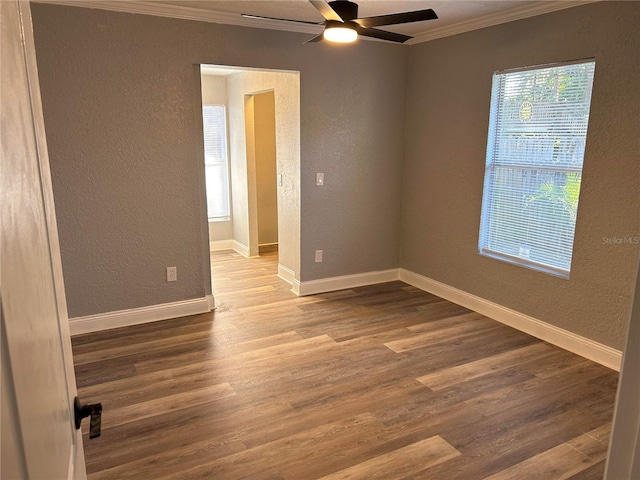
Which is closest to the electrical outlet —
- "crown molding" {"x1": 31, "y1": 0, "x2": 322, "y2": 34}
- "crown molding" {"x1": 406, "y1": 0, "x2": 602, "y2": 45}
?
"crown molding" {"x1": 31, "y1": 0, "x2": 322, "y2": 34}

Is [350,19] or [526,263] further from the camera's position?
[526,263]

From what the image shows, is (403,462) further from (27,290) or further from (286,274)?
(286,274)

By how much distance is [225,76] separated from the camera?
19.9ft

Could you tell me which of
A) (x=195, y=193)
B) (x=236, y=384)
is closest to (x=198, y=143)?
(x=195, y=193)

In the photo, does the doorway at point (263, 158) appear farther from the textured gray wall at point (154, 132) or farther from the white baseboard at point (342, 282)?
the white baseboard at point (342, 282)

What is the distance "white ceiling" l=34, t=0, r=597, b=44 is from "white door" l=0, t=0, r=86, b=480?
2.85 m

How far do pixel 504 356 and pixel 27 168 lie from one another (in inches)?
129

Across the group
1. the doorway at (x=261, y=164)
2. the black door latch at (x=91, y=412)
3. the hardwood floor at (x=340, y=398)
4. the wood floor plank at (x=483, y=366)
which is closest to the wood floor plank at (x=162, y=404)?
the hardwood floor at (x=340, y=398)

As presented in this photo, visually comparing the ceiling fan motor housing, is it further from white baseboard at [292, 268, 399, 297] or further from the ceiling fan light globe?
white baseboard at [292, 268, 399, 297]

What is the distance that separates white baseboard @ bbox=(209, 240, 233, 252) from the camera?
249 inches

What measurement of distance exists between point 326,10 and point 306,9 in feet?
3.63

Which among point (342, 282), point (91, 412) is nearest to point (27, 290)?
point (91, 412)

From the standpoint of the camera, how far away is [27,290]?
607 millimetres

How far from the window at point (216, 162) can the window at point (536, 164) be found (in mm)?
3591
